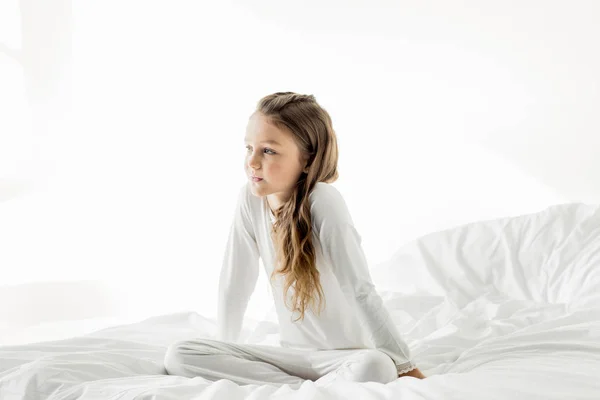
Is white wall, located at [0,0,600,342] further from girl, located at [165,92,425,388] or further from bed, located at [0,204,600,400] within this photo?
girl, located at [165,92,425,388]

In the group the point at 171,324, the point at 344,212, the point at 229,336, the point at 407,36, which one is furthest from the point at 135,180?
the point at 344,212

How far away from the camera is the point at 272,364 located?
1826 millimetres

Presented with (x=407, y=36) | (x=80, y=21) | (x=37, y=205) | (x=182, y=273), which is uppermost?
(x=80, y=21)

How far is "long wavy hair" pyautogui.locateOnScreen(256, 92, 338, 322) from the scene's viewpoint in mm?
1857

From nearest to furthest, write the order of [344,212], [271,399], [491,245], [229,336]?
1. [271,399]
2. [344,212]
3. [229,336]
4. [491,245]

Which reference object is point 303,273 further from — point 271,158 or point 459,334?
point 459,334

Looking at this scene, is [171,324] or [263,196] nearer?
[263,196]

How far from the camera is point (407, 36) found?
410 centimetres

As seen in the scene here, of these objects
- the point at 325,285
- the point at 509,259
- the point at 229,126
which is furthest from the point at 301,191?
the point at 229,126

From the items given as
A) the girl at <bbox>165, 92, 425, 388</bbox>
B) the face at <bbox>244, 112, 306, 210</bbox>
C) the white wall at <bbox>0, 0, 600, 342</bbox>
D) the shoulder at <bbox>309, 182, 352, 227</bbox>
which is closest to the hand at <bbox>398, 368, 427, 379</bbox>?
the girl at <bbox>165, 92, 425, 388</bbox>

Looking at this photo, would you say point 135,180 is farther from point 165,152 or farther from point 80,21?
point 80,21

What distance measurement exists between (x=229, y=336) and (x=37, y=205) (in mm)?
2759

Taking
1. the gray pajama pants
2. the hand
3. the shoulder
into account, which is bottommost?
the hand

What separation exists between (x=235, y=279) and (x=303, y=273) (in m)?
0.29
